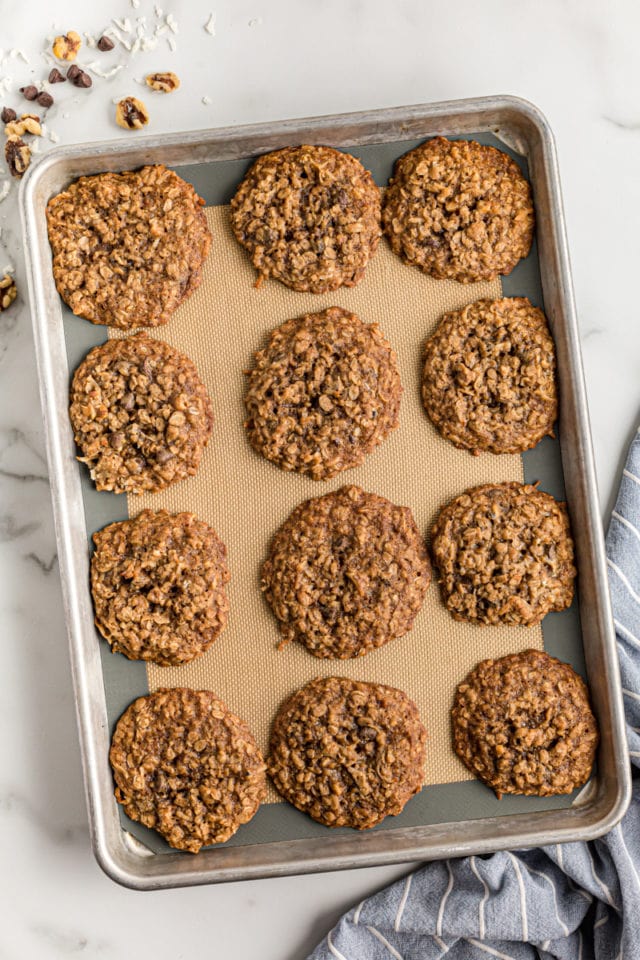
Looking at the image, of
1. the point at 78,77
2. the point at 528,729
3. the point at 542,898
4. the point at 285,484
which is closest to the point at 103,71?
the point at 78,77

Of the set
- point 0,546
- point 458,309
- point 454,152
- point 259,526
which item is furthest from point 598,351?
point 0,546

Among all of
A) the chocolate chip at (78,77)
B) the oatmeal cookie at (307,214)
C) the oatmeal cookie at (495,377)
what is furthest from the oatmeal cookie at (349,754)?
the chocolate chip at (78,77)

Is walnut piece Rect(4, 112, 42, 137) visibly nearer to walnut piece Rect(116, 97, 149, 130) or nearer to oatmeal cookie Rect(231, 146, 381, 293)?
walnut piece Rect(116, 97, 149, 130)

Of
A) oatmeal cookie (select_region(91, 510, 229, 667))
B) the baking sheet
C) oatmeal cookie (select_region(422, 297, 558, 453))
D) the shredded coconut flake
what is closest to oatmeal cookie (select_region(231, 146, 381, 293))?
the baking sheet

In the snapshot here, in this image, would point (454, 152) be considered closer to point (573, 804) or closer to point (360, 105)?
point (360, 105)

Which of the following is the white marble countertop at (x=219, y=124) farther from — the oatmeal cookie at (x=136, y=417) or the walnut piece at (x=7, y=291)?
the oatmeal cookie at (x=136, y=417)

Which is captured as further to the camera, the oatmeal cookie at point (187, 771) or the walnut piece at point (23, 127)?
the walnut piece at point (23, 127)
